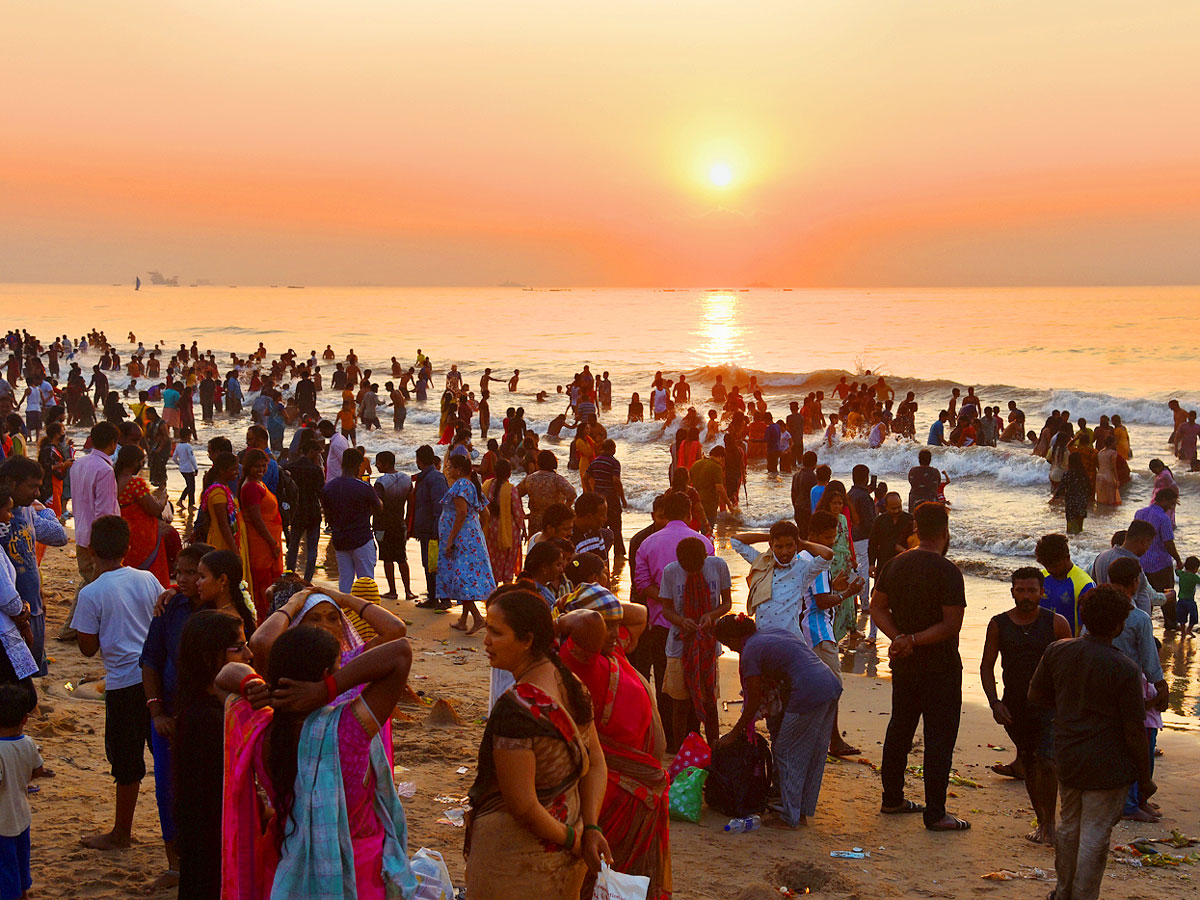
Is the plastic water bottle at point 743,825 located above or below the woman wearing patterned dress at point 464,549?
below

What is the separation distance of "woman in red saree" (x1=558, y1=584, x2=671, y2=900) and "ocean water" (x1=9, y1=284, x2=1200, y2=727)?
619 centimetres

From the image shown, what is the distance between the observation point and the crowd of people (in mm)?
3264

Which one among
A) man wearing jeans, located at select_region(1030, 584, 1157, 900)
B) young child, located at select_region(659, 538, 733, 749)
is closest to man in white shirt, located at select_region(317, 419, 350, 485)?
young child, located at select_region(659, 538, 733, 749)

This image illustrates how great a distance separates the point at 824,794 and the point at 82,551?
606 cm

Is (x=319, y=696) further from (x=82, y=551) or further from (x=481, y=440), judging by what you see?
(x=481, y=440)

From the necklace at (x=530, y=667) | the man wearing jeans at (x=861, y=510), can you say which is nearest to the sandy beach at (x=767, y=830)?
the necklace at (x=530, y=667)

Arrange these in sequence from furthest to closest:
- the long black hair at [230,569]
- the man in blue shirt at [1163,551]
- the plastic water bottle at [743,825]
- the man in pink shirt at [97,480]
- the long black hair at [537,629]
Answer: the man in blue shirt at [1163,551], the man in pink shirt at [97,480], the plastic water bottle at [743,825], the long black hair at [230,569], the long black hair at [537,629]

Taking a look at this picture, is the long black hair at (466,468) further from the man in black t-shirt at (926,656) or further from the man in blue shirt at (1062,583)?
the man in blue shirt at (1062,583)

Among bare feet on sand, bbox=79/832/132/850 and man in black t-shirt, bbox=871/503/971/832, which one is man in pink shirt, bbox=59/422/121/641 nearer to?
bare feet on sand, bbox=79/832/132/850

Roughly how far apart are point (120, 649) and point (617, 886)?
277cm

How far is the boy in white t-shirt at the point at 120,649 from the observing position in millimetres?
5090

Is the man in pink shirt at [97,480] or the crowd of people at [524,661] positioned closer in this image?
the crowd of people at [524,661]

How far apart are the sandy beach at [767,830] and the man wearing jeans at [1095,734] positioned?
0.57 meters

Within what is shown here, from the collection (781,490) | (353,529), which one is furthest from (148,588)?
(781,490)
